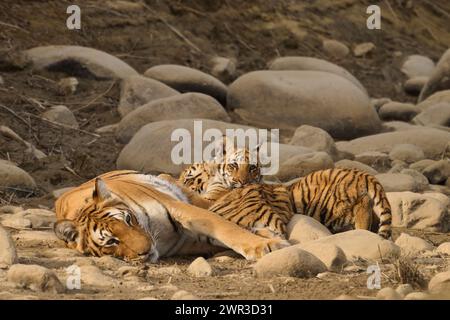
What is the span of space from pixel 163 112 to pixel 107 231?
20.6 feet

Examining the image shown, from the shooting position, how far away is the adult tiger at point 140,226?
671cm

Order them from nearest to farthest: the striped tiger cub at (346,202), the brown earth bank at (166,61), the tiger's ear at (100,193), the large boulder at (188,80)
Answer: the brown earth bank at (166,61), the tiger's ear at (100,193), the striped tiger cub at (346,202), the large boulder at (188,80)

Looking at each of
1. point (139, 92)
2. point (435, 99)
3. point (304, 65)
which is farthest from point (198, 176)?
point (435, 99)

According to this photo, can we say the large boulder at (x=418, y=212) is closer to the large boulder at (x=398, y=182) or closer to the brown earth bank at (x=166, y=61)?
the brown earth bank at (x=166, y=61)

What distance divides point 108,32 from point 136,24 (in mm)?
589

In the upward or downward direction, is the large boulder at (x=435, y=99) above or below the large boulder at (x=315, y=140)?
above

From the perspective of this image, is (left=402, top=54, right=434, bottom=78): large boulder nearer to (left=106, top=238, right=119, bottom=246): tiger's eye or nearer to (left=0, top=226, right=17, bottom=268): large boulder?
(left=106, top=238, right=119, bottom=246): tiger's eye

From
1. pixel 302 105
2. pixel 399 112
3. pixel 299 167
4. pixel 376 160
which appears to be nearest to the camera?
pixel 299 167

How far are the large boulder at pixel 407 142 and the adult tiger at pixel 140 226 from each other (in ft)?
18.2

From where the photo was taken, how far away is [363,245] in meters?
6.98

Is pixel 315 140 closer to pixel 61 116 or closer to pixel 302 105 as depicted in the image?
pixel 302 105

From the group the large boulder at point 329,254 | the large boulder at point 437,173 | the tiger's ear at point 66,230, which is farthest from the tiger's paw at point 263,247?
the large boulder at point 437,173

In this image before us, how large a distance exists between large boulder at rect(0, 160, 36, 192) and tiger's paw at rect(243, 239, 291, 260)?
3.65 meters
